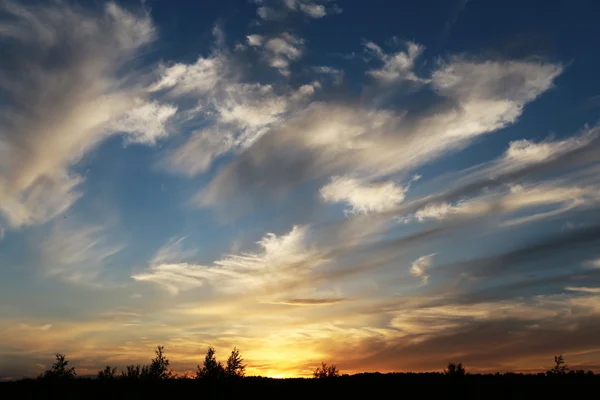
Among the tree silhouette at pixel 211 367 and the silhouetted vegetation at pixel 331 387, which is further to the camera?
the tree silhouette at pixel 211 367

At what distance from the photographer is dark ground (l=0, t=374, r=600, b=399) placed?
27109mm

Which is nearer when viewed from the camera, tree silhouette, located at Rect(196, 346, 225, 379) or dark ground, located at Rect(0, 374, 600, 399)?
dark ground, located at Rect(0, 374, 600, 399)

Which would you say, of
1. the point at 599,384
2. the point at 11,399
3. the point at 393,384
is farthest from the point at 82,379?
the point at 599,384

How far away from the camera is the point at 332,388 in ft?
99.8

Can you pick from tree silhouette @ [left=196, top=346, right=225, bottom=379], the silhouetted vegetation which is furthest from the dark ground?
tree silhouette @ [left=196, top=346, right=225, bottom=379]

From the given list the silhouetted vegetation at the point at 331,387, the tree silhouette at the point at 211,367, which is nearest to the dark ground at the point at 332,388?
the silhouetted vegetation at the point at 331,387

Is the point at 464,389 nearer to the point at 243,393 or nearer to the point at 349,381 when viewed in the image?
the point at 349,381

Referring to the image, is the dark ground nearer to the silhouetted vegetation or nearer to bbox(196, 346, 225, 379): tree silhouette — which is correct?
the silhouetted vegetation

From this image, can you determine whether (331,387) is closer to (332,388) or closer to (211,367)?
(332,388)

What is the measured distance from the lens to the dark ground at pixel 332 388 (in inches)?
1067

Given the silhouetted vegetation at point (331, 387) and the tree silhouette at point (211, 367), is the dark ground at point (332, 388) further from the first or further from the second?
the tree silhouette at point (211, 367)

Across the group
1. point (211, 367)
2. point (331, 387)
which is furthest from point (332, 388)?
point (211, 367)

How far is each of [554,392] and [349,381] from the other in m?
12.7

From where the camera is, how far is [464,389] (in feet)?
91.7
